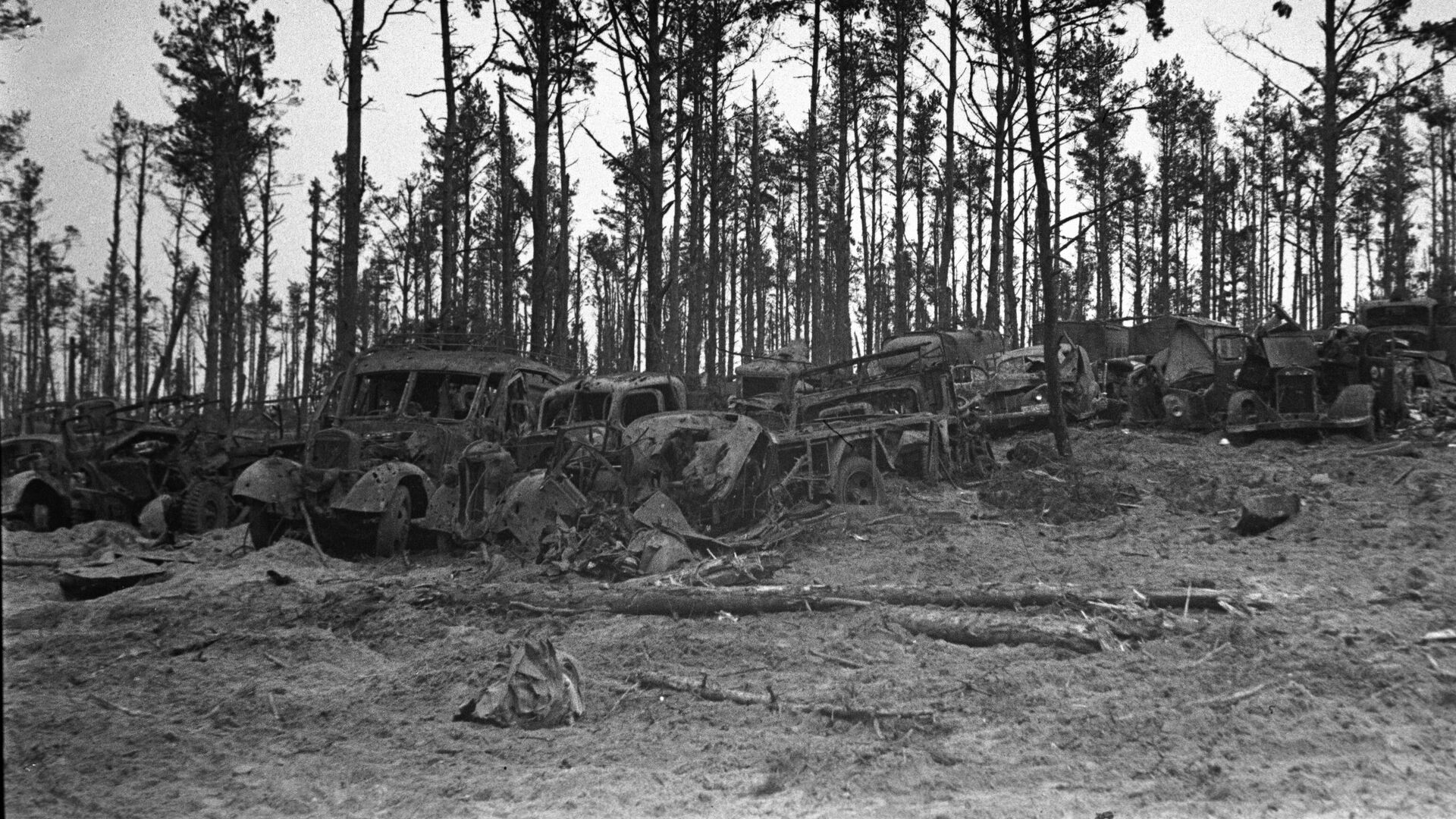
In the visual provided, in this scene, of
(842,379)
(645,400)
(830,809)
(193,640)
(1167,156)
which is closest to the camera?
(830,809)

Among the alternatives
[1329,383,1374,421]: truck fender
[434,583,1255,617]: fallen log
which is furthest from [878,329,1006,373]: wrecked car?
[434,583,1255,617]: fallen log

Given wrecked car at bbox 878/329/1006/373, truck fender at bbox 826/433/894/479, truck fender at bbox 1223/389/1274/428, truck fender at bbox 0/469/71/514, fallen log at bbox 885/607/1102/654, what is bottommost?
fallen log at bbox 885/607/1102/654

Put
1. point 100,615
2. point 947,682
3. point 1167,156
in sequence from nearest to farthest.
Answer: point 947,682 → point 100,615 → point 1167,156

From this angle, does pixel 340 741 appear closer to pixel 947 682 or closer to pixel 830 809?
pixel 830 809

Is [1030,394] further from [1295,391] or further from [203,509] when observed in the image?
[203,509]

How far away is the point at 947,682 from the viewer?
5.04 meters

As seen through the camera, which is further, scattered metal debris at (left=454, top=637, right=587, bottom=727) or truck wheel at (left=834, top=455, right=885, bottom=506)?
truck wheel at (left=834, top=455, right=885, bottom=506)

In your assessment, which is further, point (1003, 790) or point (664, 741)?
point (664, 741)

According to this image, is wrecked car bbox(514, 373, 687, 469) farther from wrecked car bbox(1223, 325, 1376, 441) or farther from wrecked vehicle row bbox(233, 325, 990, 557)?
wrecked car bbox(1223, 325, 1376, 441)

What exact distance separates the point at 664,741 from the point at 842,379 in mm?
10921

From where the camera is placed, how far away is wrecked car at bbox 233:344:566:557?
9.39m

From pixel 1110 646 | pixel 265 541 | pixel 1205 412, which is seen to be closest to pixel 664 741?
pixel 1110 646

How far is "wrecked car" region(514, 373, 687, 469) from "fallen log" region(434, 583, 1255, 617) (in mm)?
3833

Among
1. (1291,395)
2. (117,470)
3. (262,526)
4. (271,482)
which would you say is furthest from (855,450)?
(117,470)
